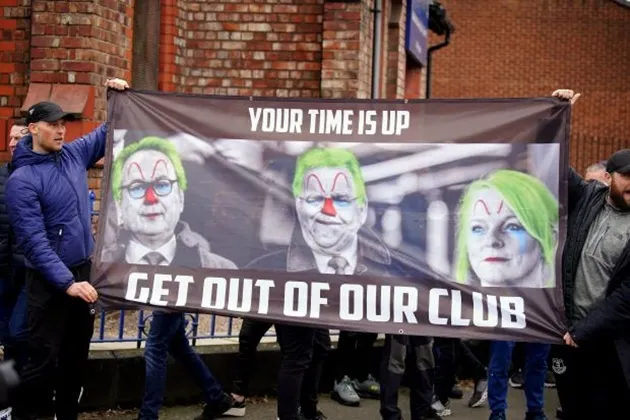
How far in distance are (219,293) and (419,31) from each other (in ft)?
33.4

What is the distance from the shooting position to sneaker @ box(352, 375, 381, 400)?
8.83 m

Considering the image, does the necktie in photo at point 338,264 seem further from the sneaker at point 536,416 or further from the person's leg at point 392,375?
the sneaker at point 536,416

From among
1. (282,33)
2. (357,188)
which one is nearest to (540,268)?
(357,188)

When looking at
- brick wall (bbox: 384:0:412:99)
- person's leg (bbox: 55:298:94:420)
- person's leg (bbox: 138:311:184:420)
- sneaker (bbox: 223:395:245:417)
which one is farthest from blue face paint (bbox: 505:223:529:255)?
brick wall (bbox: 384:0:412:99)

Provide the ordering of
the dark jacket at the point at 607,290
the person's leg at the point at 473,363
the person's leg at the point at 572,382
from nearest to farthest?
the dark jacket at the point at 607,290, the person's leg at the point at 572,382, the person's leg at the point at 473,363

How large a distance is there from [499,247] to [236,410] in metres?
2.64

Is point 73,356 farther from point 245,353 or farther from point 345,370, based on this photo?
point 345,370

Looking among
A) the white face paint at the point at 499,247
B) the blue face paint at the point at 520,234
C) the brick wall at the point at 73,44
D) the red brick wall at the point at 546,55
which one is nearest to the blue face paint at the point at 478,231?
the white face paint at the point at 499,247

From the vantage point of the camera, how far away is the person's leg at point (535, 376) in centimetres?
786

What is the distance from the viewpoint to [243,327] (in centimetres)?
791

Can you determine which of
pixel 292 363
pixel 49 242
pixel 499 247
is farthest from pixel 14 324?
pixel 499 247

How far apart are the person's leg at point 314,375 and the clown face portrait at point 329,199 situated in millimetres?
1129

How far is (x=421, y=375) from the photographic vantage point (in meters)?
7.48

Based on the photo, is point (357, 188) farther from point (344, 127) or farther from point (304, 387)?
point (304, 387)
